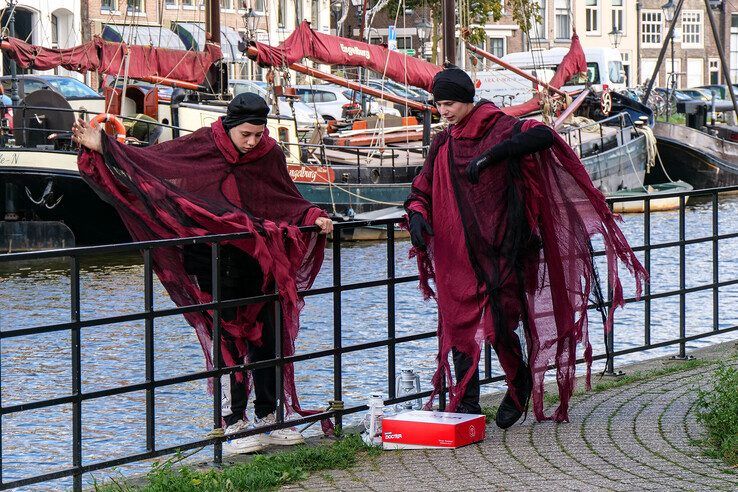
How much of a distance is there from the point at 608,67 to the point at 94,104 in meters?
26.1

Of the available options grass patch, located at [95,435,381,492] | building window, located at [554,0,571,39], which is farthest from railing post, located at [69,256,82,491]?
building window, located at [554,0,571,39]

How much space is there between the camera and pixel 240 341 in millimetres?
7016

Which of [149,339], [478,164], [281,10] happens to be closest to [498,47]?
[281,10]

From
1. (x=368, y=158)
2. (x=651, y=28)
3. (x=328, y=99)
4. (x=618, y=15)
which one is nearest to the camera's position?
(x=368, y=158)

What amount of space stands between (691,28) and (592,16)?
11051 mm

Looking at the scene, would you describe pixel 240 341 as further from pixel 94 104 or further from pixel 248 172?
pixel 94 104

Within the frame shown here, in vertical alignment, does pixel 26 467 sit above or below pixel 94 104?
below

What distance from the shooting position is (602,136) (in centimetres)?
3403

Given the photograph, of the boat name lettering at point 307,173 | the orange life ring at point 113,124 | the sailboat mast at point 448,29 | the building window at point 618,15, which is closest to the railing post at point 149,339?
the orange life ring at point 113,124

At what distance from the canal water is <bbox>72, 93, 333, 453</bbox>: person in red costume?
0.47m

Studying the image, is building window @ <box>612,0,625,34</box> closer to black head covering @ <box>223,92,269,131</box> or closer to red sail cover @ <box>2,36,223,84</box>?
red sail cover @ <box>2,36,223,84</box>

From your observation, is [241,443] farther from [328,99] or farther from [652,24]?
[652,24]

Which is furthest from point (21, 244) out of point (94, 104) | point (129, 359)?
point (129, 359)

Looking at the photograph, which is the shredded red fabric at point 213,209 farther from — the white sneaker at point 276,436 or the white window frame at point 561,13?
the white window frame at point 561,13
